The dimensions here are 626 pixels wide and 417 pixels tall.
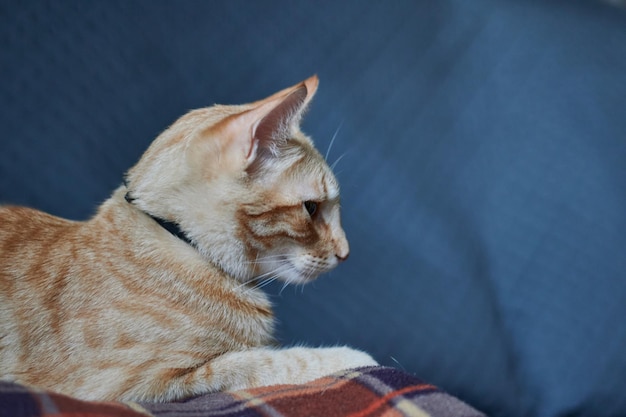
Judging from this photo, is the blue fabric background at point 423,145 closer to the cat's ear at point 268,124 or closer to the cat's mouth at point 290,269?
the cat's mouth at point 290,269

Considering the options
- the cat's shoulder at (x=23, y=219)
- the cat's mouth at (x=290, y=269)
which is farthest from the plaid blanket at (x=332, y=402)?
the cat's shoulder at (x=23, y=219)

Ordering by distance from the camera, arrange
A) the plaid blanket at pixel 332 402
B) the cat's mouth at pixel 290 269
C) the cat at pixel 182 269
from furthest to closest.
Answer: the cat's mouth at pixel 290 269 < the cat at pixel 182 269 < the plaid blanket at pixel 332 402

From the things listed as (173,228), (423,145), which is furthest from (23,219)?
(423,145)

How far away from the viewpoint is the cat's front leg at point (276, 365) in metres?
1.08

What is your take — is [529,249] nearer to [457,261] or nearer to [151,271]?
[457,261]

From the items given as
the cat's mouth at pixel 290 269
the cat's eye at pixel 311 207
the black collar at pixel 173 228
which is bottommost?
the black collar at pixel 173 228

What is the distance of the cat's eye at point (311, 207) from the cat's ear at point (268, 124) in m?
0.11

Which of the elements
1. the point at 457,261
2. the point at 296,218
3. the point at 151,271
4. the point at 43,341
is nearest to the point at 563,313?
the point at 457,261

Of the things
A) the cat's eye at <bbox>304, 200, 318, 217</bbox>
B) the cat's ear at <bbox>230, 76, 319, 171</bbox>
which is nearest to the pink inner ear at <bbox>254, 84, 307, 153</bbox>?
the cat's ear at <bbox>230, 76, 319, 171</bbox>

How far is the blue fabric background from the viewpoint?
1.46 m

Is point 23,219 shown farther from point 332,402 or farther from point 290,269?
point 332,402

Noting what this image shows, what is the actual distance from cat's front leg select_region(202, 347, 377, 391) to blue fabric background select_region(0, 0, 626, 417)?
1.21 feet

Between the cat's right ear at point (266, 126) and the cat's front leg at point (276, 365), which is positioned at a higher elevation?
the cat's right ear at point (266, 126)

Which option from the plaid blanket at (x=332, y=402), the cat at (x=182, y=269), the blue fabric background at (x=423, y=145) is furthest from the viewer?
the blue fabric background at (x=423, y=145)
